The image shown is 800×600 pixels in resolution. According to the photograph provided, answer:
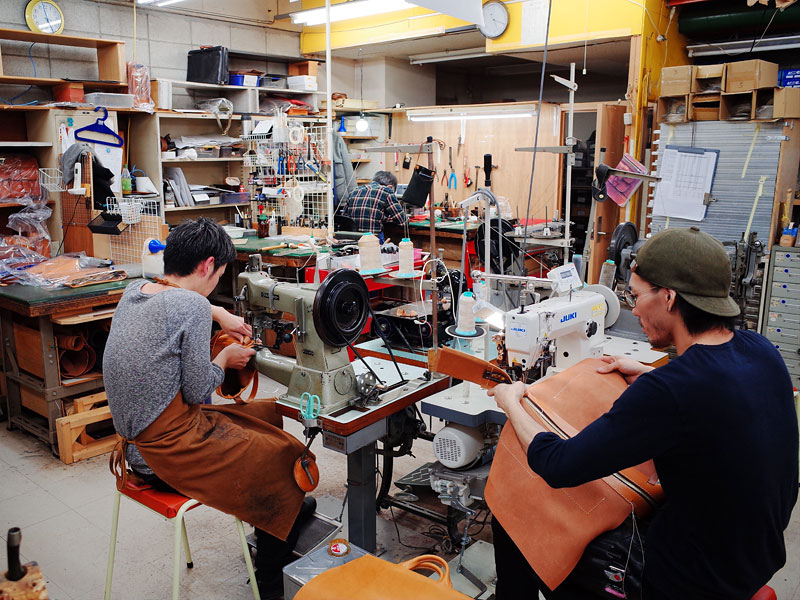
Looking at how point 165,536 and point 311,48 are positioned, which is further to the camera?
point 311,48

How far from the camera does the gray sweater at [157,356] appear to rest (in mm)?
1902

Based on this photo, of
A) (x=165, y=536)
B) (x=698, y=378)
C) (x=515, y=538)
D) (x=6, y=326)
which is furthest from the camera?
(x=6, y=326)

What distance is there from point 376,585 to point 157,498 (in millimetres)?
899

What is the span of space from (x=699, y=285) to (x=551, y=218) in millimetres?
5349

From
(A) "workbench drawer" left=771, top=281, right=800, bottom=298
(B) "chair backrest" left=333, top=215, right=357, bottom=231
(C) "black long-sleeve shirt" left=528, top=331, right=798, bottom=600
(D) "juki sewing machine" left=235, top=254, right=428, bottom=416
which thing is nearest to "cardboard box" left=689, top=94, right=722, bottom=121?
(A) "workbench drawer" left=771, top=281, right=800, bottom=298

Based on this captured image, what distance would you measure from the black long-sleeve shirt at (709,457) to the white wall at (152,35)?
527cm

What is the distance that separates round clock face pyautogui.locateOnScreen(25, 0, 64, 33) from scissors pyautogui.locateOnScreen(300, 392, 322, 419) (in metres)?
4.72

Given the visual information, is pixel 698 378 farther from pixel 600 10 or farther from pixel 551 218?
pixel 551 218

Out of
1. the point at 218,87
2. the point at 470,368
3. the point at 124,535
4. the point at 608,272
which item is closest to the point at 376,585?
the point at 470,368

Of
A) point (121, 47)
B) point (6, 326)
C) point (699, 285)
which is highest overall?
point (121, 47)

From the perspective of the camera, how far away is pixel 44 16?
17.5ft

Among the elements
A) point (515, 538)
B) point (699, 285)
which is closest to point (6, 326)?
point (515, 538)

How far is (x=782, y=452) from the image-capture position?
1.39 m

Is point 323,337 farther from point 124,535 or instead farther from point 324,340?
point 124,535
